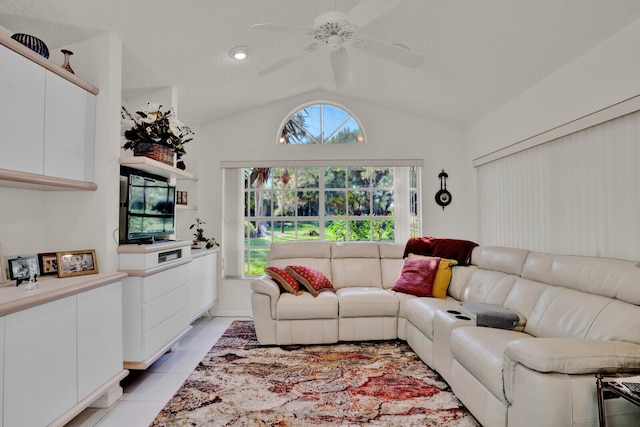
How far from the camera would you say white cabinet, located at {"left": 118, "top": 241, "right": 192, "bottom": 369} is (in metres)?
2.47

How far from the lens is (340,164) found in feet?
15.2

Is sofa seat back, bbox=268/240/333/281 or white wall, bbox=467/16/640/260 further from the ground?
white wall, bbox=467/16/640/260

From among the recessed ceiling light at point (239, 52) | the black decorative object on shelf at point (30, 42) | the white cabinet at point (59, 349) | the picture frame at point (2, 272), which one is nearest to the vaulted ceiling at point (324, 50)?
the recessed ceiling light at point (239, 52)

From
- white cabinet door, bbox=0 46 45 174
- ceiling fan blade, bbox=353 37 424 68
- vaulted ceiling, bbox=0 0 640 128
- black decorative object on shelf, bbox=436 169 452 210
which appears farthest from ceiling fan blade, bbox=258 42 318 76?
black decorative object on shelf, bbox=436 169 452 210

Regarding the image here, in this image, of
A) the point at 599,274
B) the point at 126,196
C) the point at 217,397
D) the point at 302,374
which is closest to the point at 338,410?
the point at 302,374

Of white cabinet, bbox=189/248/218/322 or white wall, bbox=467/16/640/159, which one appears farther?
white cabinet, bbox=189/248/218/322

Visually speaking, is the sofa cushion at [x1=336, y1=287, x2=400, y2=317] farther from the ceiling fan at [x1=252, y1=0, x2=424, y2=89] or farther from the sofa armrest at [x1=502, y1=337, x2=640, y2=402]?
the ceiling fan at [x1=252, y1=0, x2=424, y2=89]

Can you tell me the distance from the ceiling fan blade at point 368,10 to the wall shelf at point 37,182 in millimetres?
1922

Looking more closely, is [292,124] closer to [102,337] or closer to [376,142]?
[376,142]

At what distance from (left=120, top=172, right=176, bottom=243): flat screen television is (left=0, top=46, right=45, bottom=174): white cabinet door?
70cm

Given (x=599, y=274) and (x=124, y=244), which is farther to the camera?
(x=124, y=244)

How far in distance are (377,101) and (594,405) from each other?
3.79m

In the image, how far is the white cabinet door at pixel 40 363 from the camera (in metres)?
1.54

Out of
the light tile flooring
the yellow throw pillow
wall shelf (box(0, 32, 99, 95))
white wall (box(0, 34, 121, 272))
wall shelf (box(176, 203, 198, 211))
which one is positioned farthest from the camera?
wall shelf (box(176, 203, 198, 211))
